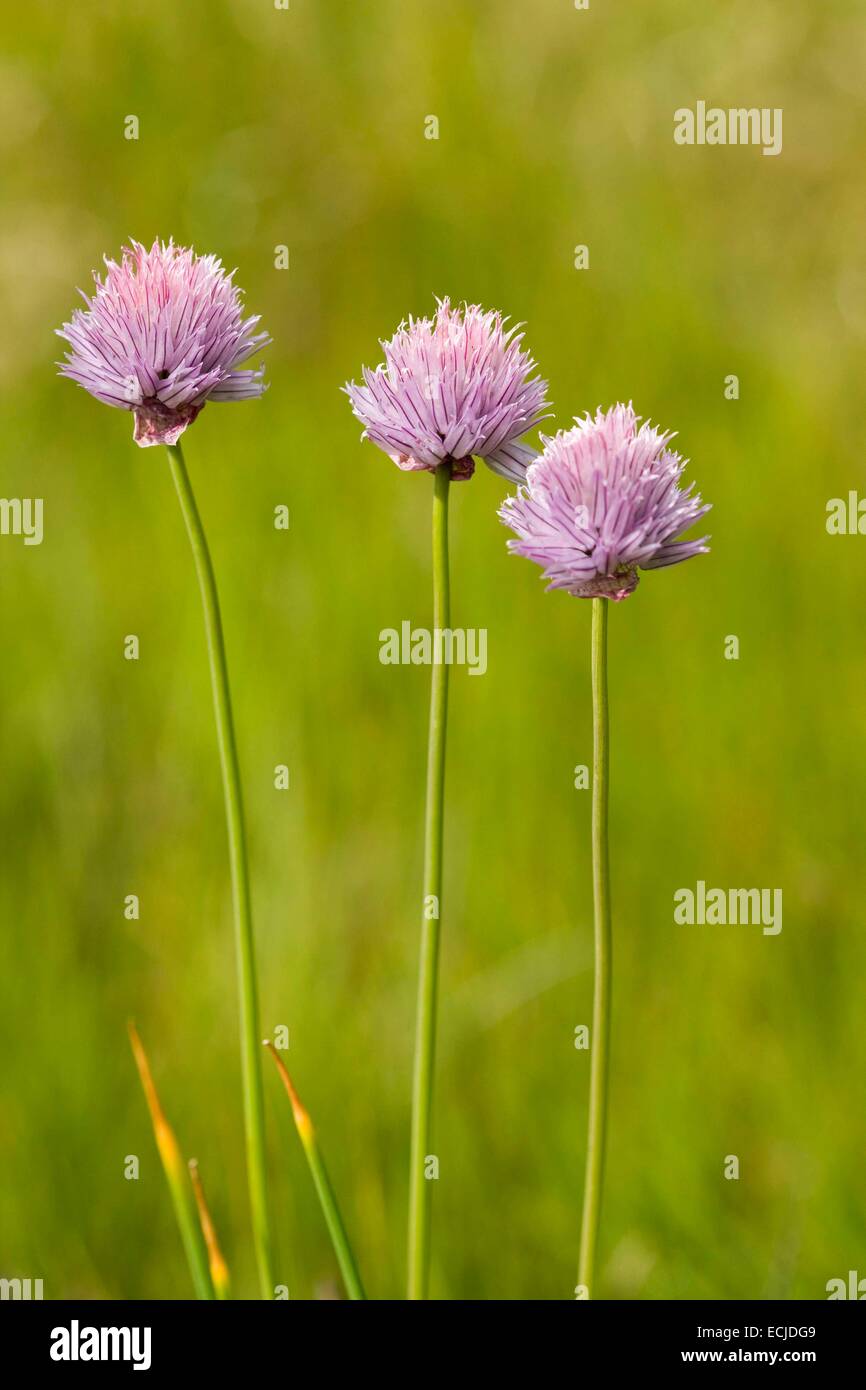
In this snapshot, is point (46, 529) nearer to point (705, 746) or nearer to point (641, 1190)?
point (705, 746)

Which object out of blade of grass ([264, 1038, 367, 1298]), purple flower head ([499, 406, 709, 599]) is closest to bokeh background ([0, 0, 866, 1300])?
blade of grass ([264, 1038, 367, 1298])

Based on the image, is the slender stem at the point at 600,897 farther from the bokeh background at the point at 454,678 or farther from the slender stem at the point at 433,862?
the bokeh background at the point at 454,678

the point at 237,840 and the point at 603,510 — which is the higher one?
the point at 603,510

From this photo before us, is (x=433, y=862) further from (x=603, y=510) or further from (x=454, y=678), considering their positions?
(x=454, y=678)

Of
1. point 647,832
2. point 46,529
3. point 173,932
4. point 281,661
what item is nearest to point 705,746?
point 647,832

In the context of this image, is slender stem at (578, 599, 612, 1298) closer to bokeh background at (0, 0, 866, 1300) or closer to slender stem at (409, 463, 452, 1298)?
slender stem at (409, 463, 452, 1298)

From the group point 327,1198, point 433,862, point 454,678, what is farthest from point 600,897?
point 454,678
